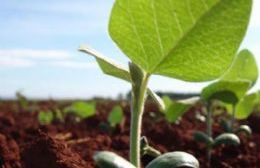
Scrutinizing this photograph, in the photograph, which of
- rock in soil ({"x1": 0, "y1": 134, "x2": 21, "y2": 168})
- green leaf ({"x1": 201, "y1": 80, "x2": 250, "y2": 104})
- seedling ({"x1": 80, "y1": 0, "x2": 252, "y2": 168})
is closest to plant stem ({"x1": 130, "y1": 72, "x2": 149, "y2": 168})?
seedling ({"x1": 80, "y1": 0, "x2": 252, "y2": 168})

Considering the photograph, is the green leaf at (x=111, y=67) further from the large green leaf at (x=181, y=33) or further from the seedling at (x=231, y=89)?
the seedling at (x=231, y=89)

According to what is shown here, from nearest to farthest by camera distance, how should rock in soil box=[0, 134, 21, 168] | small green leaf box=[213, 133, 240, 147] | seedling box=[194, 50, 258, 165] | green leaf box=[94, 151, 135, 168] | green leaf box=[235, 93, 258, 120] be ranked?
green leaf box=[94, 151, 135, 168]
rock in soil box=[0, 134, 21, 168]
small green leaf box=[213, 133, 240, 147]
seedling box=[194, 50, 258, 165]
green leaf box=[235, 93, 258, 120]

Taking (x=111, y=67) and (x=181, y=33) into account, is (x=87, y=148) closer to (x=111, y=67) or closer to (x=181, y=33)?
(x=111, y=67)

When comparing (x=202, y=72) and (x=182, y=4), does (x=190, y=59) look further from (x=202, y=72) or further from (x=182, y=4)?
(x=182, y=4)

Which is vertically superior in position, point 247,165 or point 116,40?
point 116,40

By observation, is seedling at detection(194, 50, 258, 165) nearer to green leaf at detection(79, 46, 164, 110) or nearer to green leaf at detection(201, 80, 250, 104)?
green leaf at detection(201, 80, 250, 104)

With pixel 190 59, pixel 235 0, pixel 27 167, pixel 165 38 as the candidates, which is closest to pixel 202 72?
pixel 190 59

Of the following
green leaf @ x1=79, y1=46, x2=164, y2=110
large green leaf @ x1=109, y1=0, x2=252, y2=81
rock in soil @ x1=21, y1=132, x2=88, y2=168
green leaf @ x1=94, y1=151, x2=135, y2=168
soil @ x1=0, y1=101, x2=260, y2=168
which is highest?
large green leaf @ x1=109, y1=0, x2=252, y2=81

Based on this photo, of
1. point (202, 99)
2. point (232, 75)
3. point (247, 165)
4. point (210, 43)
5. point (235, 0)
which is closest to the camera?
point (235, 0)
